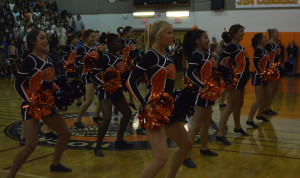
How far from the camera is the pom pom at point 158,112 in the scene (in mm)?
3516

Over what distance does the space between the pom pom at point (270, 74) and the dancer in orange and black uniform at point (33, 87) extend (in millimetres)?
3941

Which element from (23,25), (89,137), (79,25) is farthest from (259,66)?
(79,25)

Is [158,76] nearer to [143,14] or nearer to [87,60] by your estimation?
[87,60]

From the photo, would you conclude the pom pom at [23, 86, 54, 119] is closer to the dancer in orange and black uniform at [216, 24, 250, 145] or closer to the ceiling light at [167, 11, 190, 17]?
the dancer in orange and black uniform at [216, 24, 250, 145]

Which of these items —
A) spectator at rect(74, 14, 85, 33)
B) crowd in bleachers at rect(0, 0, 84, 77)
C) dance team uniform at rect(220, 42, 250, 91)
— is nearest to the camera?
dance team uniform at rect(220, 42, 250, 91)

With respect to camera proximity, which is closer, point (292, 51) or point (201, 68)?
point (201, 68)

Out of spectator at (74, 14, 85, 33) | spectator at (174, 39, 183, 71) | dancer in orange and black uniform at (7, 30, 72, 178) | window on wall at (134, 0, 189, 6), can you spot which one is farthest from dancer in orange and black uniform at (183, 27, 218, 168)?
spectator at (74, 14, 85, 33)

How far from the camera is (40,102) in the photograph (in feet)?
14.3

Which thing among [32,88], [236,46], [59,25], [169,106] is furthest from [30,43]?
[59,25]

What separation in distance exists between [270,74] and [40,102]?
442 cm

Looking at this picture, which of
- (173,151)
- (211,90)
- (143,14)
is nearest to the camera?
(211,90)

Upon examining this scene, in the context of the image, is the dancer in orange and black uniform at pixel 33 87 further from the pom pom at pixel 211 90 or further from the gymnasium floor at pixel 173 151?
the pom pom at pixel 211 90

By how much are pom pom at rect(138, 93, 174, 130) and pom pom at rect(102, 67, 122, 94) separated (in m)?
2.07

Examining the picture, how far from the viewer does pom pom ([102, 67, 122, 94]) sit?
18.5 ft
